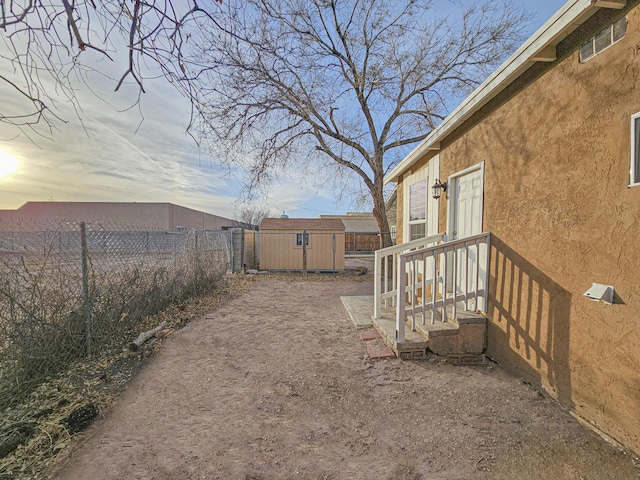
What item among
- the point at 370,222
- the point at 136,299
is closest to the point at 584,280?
the point at 136,299

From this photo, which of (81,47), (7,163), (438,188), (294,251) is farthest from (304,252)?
(81,47)

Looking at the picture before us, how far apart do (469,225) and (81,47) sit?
403 centimetres

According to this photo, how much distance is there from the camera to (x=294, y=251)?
11781 millimetres

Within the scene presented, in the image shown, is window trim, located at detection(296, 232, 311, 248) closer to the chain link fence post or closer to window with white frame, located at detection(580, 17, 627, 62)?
the chain link fence post

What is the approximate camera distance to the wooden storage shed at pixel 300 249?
38.3ft

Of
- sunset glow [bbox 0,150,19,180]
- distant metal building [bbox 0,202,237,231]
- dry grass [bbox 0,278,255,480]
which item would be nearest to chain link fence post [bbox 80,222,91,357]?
dry grass [bbox 0,278,255,480]

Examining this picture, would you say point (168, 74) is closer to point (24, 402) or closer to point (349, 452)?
point (349, 452)

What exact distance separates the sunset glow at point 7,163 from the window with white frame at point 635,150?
3662 millimetres

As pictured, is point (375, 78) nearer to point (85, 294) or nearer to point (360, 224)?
point (85, 294)

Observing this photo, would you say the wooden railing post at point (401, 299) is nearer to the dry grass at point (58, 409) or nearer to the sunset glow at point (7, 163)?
the dry grass at point (58, 409)

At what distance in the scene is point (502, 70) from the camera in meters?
2.94

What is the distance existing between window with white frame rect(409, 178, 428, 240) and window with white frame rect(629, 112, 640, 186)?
11.0 ft

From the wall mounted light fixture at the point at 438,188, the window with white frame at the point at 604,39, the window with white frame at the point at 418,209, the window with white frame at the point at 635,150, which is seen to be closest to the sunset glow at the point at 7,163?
the window with white frame at the point at 635,150

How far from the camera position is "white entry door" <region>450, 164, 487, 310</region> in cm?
349
